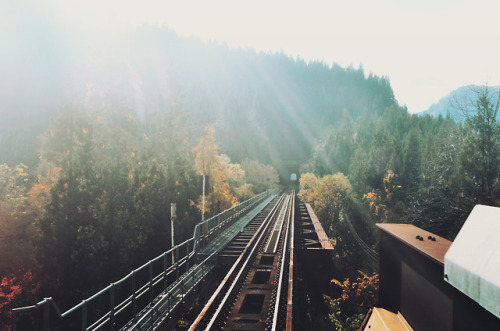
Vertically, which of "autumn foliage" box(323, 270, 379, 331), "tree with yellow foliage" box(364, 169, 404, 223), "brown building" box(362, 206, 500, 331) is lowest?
"autumn foliage" box(323, 270, 379, 331)

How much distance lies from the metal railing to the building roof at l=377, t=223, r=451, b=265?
5.62 metres

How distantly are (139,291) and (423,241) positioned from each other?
15788mm

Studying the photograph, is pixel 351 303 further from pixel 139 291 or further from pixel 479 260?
pixel 479 260

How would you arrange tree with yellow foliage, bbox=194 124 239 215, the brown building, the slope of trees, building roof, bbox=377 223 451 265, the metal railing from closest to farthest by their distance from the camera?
the brown building < building roof, bbox=377 223 451 265 < the metal railing < the slope of trees < tree with yellow foliage, bbox=194 124 239 215

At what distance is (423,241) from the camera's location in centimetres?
506

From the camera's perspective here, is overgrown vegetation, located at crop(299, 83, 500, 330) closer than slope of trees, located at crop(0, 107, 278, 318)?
No

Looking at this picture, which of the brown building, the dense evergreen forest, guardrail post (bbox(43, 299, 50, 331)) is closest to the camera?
the brown building

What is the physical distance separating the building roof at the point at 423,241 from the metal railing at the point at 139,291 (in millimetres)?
5625

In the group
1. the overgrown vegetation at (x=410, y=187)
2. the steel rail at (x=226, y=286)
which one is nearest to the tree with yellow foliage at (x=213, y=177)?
the overgrown vegetation at (x=410, y=187)

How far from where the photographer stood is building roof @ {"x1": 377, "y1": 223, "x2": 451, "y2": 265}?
14.0 ft

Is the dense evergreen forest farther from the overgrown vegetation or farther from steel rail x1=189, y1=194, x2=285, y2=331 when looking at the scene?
steel rail x1=189, y1=194, x2=285, y2=331

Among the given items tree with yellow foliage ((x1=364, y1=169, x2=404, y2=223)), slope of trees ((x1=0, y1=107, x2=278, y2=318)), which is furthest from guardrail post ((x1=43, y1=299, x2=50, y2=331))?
tree with yellow foliage ((x1=364, y1=169, x2=404, y2=223))

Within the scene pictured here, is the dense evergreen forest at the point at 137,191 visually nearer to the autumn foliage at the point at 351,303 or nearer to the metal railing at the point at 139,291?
the autumn foliage at the point at 351,303

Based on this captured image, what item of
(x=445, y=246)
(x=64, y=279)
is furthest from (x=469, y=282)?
(x=64, y=279)
